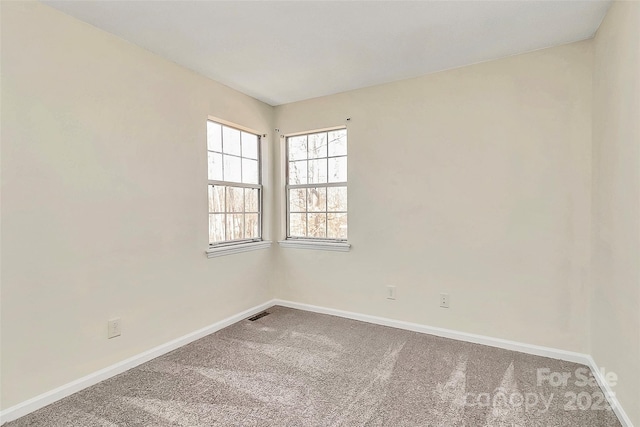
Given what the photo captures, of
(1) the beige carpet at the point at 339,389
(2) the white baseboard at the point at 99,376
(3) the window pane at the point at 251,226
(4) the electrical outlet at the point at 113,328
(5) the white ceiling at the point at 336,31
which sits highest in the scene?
(5) the white ceiling at the point at 336,31

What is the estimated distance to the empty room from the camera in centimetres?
182

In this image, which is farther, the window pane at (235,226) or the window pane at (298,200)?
the window pane at (298,200)

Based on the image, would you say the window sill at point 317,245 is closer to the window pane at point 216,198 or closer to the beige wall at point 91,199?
the window pane at point 216,198

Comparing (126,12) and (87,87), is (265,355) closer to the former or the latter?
(87,87)

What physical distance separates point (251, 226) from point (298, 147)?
3.49ft

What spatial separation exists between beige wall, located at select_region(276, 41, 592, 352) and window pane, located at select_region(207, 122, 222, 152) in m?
1.06

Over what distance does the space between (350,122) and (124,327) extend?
2635mm

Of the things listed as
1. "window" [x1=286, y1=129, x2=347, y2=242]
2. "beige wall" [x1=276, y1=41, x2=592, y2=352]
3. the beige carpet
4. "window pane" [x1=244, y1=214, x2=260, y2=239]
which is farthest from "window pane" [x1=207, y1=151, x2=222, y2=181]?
the beige carpet

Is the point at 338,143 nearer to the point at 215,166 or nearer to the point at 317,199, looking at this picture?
the point at 317,199

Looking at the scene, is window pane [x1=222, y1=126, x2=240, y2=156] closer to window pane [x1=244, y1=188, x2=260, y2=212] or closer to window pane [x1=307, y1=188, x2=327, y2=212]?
window pane [x1=244, y1=188, x2=260, y2=212]

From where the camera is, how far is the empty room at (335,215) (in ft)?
5.97

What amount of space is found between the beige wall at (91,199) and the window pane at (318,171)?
121 centimetres

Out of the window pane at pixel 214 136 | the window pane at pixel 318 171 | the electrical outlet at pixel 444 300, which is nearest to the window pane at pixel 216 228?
the window pane at pixel 214 136

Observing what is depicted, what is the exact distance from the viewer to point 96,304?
85.4 inches
